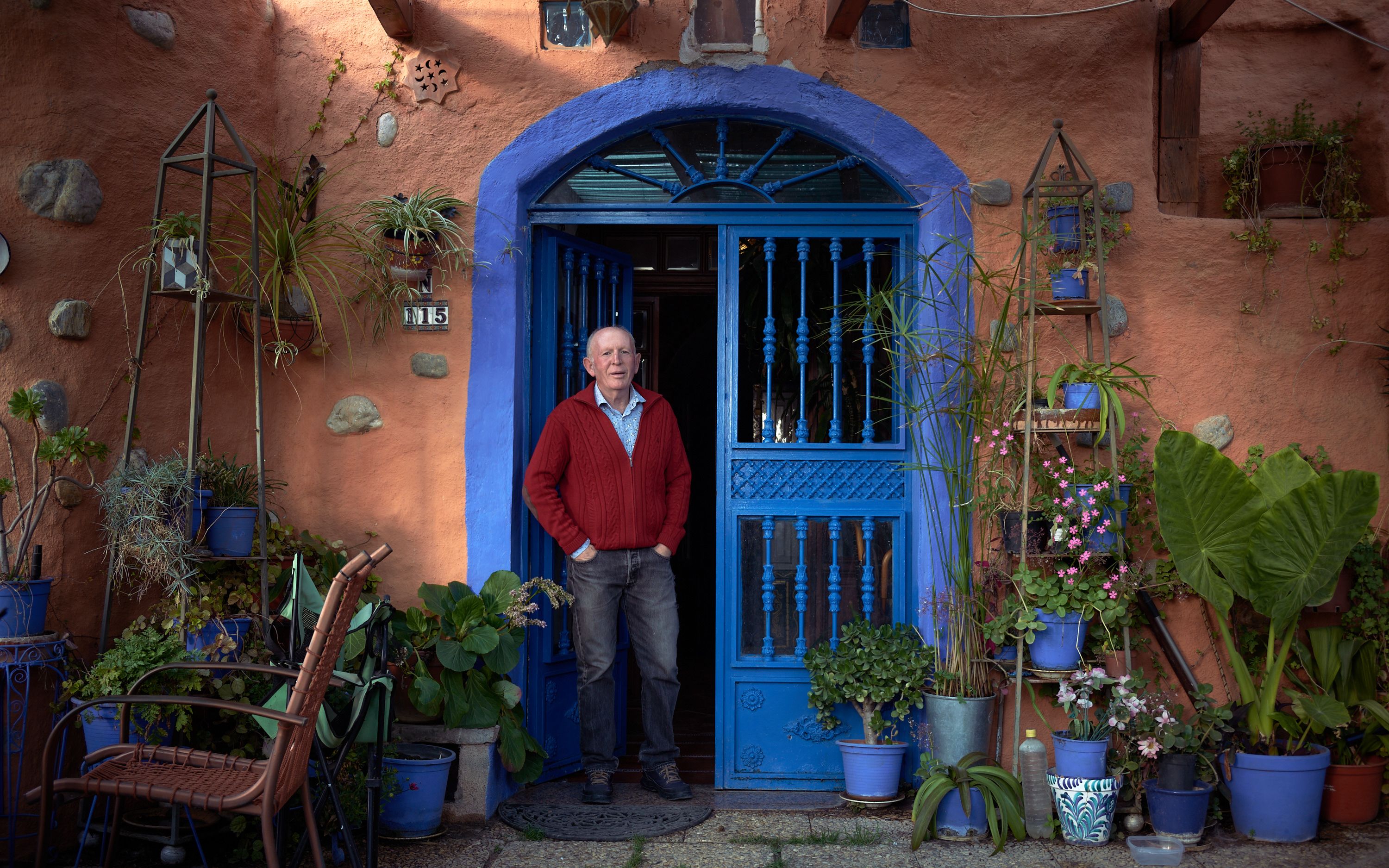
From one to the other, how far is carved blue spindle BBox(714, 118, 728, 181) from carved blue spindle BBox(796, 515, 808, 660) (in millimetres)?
1432

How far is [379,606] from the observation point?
2957 mm

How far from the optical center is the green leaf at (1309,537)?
11.0ft

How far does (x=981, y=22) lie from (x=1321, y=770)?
3.01m

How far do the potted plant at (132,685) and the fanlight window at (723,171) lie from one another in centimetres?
222

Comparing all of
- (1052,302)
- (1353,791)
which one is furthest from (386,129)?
(1353,791)

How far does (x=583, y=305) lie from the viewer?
15.0 feet

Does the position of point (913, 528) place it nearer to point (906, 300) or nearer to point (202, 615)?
point (906, 300)

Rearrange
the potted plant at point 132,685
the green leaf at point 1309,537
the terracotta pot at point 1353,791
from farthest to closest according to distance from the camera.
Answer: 1. the terracotta pot at point 1353,791
2. the green leaf at point 1309,537
3. the potted plant at point 132,685

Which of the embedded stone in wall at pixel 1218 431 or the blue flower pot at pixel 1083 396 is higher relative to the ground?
the blue flower pot at pixel 1083 396

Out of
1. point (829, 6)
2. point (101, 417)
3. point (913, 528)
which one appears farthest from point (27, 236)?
point (913, 528)

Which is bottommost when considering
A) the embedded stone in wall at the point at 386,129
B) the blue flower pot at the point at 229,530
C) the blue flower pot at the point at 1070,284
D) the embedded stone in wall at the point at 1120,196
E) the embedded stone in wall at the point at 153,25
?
the blue flower pot at the point at 229,530

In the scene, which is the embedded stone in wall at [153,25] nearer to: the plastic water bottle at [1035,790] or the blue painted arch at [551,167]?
the blue painted arch at [551,167]

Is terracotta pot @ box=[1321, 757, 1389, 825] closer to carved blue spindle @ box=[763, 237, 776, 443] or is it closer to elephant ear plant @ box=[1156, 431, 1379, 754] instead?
elephant ear plant @ box=[1156, 431, 1379, 754]

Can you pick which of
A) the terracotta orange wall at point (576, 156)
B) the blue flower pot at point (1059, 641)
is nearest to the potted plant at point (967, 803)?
the blue flower pot at point (1059, 641)
